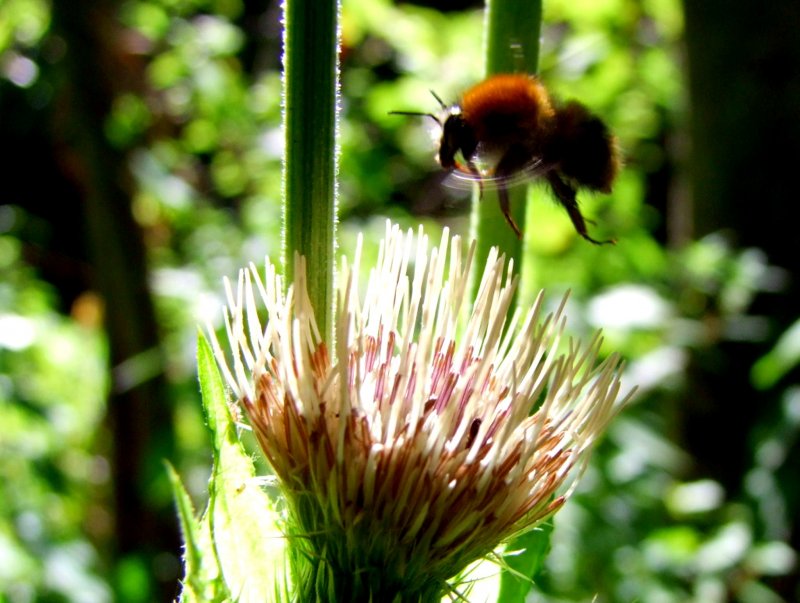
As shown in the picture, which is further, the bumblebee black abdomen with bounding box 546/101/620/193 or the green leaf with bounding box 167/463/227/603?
the bumblebee black abdomen with bounding box 546/101/620/193

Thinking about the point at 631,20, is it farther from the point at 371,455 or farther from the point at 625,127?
the point at 371,455

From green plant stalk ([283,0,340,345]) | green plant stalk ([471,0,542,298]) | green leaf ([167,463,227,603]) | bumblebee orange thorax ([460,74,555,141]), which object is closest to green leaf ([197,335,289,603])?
green leaf ([167,463,227,603])

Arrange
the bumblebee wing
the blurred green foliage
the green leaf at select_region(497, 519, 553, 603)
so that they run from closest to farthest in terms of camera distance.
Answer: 1. the green leaf at select_region(497, 519, 553, 603)
2. the bumblebee wing
3. the blurred green foliage

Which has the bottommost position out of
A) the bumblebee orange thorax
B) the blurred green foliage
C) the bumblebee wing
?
the blurred green foliage

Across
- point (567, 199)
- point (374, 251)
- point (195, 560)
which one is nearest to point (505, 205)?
point (567, 199)

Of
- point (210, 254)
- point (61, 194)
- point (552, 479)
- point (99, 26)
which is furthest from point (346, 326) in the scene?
point (61, 194)

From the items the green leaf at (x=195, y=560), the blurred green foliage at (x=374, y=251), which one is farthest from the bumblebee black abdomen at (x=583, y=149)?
the blurred green foliage at (x=374, y=251)

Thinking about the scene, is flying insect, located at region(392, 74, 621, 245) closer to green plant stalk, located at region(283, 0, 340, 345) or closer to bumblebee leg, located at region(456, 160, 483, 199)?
bumblebee leg, located at region(456, 160, 483, 199)
